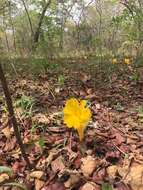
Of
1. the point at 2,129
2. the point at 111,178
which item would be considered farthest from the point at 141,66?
the point at 111,178

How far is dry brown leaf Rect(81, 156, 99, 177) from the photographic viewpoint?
1575mm

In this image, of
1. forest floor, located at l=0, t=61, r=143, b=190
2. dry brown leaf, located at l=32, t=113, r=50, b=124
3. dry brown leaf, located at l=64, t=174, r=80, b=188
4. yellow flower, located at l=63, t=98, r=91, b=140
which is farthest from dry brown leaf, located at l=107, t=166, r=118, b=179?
dry brown leaf, located at l=32, t=113, r=50, b=124

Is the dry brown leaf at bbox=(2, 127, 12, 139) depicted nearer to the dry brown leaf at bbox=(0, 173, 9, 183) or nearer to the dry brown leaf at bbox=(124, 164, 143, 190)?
the dry brown leaf at bbox=(0, 173, 9, 183)

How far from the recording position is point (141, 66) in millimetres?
6031

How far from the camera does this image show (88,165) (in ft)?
5.29

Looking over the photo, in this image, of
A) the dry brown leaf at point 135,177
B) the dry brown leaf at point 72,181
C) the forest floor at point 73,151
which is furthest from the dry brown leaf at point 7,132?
the dry brown leaf at point 135,177

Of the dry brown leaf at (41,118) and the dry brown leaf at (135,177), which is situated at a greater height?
the dry brown leaf at (41,118)

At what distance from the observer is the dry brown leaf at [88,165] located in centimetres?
158

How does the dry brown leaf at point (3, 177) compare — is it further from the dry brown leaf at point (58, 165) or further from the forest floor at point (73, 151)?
the dry brown leaf at point (58, 165)

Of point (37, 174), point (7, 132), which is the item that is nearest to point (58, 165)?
point (37, 174)

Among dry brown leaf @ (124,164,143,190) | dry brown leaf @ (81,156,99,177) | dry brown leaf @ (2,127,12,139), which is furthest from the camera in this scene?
dry brown leaf @ (2,127,12,139)

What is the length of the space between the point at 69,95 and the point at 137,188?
6.71 ft

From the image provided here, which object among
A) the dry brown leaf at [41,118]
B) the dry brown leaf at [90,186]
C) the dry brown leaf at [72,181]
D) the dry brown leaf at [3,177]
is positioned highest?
the dry brown leaf at [41,118]

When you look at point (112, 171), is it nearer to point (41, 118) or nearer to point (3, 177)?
point (3, 177)
